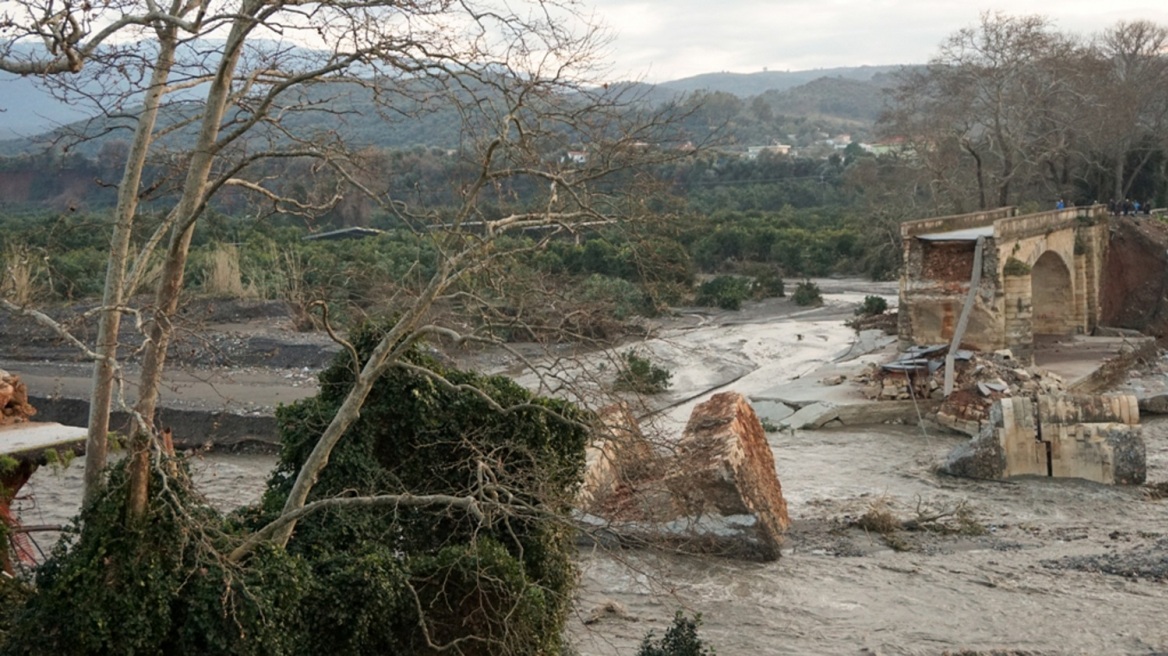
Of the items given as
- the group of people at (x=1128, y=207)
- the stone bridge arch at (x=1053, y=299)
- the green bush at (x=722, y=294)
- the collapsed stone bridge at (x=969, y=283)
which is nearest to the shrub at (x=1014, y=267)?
the collapsed stone bridge at (x=969, y=283)

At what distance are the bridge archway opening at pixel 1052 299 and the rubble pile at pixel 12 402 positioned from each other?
1157 inches

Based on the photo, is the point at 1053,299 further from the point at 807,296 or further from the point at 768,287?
the point at 768,287

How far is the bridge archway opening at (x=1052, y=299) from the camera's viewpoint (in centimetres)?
3594

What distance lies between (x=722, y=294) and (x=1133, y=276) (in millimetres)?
12554

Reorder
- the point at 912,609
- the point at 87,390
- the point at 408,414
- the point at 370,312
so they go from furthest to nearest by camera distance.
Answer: the point at 87,390
the point at 912,609
the point at 370,312
the point at 408,414

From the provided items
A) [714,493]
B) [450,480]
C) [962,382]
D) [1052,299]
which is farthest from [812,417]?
[450,480]

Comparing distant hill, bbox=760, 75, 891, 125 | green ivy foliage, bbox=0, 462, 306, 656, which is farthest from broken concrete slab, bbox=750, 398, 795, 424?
distant hill, bbox=760, 75, 891, 125

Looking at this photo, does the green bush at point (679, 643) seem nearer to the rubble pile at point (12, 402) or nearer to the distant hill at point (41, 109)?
the distant hill at point (41, 109)

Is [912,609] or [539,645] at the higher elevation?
[539,645]

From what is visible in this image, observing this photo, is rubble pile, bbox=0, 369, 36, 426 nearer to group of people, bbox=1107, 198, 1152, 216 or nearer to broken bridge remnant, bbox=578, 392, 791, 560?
broken bridge remnant, bbox=578, 392, 791, 560

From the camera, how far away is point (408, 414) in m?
11.1

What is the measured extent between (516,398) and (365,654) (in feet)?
9.20

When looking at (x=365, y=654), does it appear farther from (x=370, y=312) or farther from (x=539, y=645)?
(x=370, y=312)

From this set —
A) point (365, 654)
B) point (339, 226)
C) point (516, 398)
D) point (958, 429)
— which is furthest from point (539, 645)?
point (339, 226)
